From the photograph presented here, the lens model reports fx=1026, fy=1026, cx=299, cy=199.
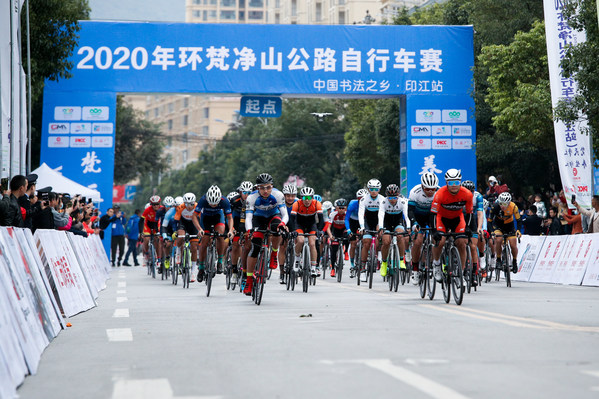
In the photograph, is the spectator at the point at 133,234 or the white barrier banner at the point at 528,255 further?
the spectator at the point at 133,234

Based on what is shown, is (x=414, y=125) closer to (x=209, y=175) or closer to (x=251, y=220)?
(x=251, y=220)

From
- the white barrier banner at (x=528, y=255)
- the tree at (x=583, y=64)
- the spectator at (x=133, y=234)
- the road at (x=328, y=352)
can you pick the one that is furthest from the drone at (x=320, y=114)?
the road at (x=328, y=352)

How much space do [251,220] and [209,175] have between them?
99931 millimetres

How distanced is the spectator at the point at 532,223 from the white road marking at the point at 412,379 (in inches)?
760

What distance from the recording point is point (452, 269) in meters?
12.6

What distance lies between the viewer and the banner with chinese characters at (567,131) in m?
23.0

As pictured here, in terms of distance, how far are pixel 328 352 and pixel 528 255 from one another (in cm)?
1633

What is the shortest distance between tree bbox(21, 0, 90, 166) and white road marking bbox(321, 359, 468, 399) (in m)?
25.7

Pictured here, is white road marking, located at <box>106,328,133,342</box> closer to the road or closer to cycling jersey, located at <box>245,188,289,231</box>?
the road

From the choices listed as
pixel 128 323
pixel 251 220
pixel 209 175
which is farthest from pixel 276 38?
pixel 209 175

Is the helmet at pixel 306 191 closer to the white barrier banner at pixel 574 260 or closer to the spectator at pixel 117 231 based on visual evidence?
the white barrier banner at pixel 574 260

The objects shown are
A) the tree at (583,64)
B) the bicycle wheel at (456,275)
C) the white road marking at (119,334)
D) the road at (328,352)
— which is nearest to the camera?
the road at (328,352)

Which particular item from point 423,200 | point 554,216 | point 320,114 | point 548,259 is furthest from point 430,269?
point 320,114

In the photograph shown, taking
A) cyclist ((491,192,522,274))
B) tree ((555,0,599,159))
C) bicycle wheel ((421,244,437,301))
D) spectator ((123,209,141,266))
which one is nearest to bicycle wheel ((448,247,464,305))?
bicycle wheel ((421,244,437,301))
